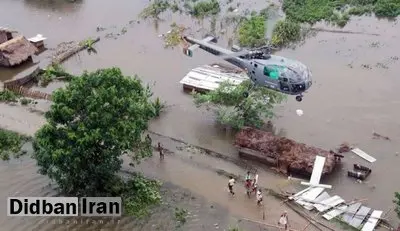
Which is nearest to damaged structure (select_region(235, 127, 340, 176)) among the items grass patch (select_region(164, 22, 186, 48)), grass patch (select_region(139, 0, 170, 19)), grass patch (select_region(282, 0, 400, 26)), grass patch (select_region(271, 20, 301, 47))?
grass patch (select_region(271, 20, 301, 47))

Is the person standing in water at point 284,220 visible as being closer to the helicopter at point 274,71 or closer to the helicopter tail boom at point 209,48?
the helicopter at point 274,71

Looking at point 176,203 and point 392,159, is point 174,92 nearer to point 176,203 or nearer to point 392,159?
point 176,203

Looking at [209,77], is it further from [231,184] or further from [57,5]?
[57,5]

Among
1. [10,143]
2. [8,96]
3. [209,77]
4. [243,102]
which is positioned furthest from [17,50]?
[243,102]

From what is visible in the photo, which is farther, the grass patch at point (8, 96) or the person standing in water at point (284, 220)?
the grass patch at point (8, 96)

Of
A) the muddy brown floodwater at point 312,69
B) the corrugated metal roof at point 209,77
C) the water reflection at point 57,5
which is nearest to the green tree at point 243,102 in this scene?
the muddy brown floodwater at point 312,69

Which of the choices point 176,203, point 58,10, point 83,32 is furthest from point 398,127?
point 58,10

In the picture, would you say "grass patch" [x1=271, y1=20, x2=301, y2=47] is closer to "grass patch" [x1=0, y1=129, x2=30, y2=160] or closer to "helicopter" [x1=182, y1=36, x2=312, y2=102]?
"helicopter" [x1=182, y1=36, x2=312, y2=102]
